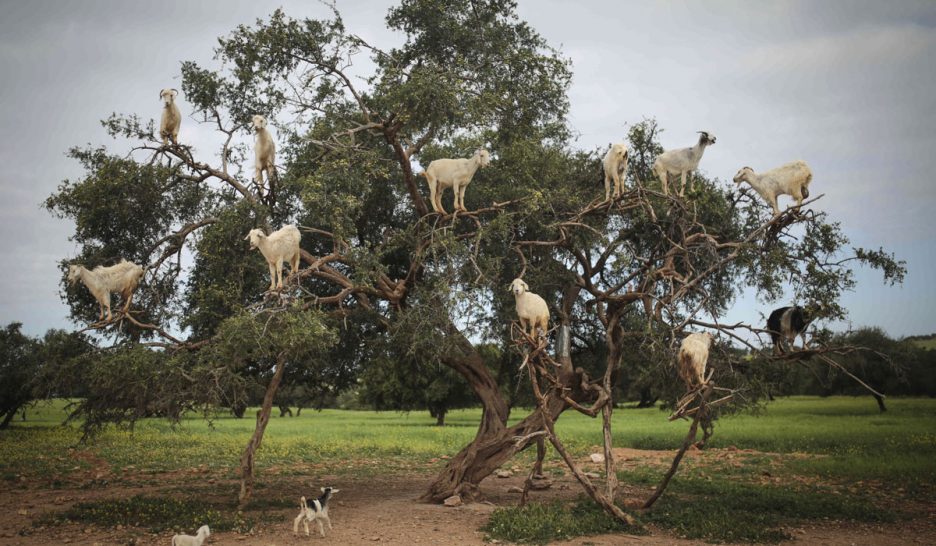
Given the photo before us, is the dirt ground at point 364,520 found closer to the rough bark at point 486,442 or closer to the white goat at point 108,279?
the rough bark at point 486,442

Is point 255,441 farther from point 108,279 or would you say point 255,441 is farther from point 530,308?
point 530,308

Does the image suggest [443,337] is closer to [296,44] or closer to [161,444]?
[296,44]

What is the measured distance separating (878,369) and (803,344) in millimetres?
26871

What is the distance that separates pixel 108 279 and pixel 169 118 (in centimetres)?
285

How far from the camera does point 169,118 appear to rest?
11.8m

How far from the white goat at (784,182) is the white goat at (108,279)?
9977 mm

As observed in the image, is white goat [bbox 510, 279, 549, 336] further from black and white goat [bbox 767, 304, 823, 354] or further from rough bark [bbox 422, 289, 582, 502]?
black and white goat [bbox 767, 304, 823, 354]

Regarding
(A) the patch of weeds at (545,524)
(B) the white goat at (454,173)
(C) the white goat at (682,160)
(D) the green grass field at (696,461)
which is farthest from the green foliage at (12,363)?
(C) the white goat at (682,160)

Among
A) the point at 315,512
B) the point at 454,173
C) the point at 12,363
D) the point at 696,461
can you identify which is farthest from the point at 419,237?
the point at 12,363

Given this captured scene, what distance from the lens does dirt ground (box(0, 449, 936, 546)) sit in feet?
34.8

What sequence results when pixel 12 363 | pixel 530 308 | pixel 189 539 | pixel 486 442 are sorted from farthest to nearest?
1. pixel 12 363
2. pixel 486 442
3. pixel 530 308
4. pixel 189 539

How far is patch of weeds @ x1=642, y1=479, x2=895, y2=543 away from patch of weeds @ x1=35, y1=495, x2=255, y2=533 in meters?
6.90

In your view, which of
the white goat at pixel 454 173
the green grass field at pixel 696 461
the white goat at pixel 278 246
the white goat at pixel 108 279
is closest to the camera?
the white goat at pixel 278 246

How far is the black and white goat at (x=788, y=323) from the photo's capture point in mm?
11266
